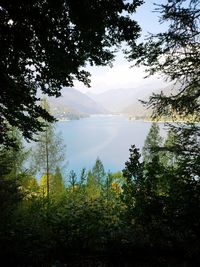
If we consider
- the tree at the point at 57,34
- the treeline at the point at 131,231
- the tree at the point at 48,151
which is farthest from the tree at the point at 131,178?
the tree at the point at 48,151

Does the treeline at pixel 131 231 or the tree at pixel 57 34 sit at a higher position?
the tree at pixel 57 34

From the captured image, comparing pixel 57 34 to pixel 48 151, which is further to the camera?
pixel 48 151

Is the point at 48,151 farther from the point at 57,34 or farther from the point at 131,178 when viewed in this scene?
the point at 57,34

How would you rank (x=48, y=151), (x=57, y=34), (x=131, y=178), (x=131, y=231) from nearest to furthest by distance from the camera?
(x=57, y=34) < (x=131, y=231) < (x=131, y=178) < (x=48, y=151)

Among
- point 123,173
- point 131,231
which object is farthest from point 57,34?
point 131,231

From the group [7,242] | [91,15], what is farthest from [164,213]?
[91,15]

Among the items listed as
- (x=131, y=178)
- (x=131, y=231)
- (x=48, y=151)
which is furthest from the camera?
(x=48, y=151)

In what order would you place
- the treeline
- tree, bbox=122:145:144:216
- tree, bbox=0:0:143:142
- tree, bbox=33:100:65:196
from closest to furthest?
tree, bbox=0:0:143:142, the treeline, tree, bbox=122:145:144:216, tree, bbox=33:100:65:196

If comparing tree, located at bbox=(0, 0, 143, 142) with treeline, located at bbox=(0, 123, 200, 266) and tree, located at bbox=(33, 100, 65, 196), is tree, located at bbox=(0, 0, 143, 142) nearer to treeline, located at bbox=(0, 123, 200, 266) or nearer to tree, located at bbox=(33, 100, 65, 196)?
treeline, located at bbox=(0, 123, 200, 266)

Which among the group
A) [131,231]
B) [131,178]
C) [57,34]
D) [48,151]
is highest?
[57,34]

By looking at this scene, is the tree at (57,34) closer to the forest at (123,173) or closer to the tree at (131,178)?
the forest at (123,173)

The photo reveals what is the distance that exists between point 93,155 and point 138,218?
115137 millimetres

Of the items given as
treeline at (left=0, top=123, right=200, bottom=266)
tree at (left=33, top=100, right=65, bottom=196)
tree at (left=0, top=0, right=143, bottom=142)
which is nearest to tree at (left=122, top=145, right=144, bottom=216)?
treeline at (left=0, top=123, right=200, bottom=266)

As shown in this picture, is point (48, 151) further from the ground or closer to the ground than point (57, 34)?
closer to the ground
